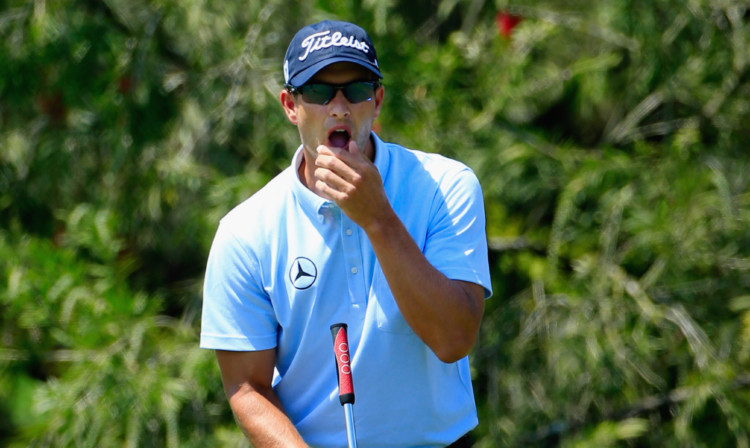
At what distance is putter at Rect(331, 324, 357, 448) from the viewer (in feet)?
6.22

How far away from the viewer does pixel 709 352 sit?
4395mm

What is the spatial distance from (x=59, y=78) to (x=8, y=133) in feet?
2.16

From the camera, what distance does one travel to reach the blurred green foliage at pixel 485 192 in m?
4.41

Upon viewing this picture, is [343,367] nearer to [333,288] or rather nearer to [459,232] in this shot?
[333,288]

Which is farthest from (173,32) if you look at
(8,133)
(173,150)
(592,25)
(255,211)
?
(255,211)

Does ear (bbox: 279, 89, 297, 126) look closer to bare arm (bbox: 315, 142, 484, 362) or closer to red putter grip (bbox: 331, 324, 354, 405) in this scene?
bare arm (bbox: 315, 142, 484, 362)

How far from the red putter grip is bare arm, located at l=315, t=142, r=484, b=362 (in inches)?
5.2

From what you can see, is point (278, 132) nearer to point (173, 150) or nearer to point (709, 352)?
point (173, 150)

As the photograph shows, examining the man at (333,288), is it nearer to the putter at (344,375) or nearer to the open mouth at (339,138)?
the open mouth at (339,138)

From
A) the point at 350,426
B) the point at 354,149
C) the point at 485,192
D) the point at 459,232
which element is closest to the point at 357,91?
the point at 354,149

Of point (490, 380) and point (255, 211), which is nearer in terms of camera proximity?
point (255, 211)

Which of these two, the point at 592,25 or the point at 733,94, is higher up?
the point at 592,25

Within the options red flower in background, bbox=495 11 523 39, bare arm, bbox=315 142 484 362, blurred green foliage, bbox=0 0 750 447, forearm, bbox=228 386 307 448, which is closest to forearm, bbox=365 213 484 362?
bare arm, bbox=315 142 484 362

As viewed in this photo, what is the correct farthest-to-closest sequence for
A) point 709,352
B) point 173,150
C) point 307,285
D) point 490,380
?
point 173,150 < point 490,380 < point 709,352 < point 307,285
